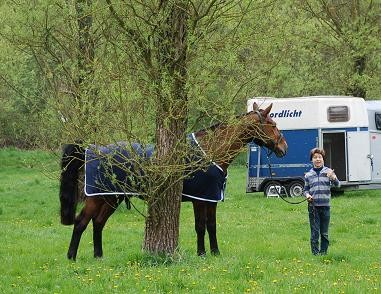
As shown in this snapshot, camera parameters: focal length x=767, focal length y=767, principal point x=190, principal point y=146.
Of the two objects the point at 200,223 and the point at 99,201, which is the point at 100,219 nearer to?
the point at 99,201

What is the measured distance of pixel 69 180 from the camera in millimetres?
12359

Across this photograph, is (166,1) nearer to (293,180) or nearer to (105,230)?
(105,230)

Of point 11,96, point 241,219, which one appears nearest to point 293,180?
point 241,219

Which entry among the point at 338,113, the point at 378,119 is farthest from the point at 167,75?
the point at 378,119

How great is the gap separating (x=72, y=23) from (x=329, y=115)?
12758 mm

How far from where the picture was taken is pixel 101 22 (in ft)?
35.4

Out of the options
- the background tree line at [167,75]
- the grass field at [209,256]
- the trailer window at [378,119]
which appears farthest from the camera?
the trailer window at [378,119]

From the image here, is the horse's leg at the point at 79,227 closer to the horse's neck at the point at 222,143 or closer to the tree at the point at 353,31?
the horse's neck at the point at 222,143

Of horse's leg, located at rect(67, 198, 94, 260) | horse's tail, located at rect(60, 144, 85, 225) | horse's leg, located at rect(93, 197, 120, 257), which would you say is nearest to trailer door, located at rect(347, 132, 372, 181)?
horse's leg, located at rect(93, 197, 120, 257)

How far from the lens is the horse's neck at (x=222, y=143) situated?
10.9 m

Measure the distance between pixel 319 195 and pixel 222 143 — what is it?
2.11 m

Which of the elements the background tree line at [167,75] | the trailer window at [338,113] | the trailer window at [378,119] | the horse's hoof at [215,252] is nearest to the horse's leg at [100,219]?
the background tree line at [167,75]

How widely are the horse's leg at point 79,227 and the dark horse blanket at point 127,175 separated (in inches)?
13.4

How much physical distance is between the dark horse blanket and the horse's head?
966mm
